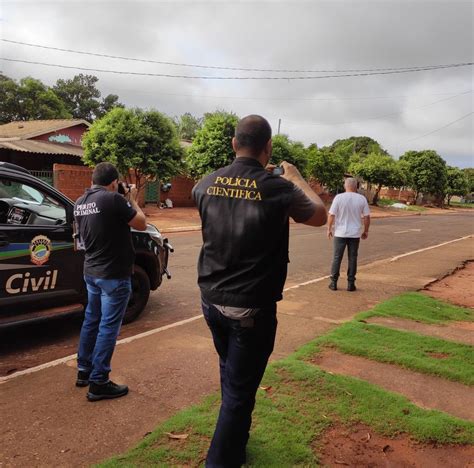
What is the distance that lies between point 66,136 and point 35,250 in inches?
936

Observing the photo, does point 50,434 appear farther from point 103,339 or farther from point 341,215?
point 341,215

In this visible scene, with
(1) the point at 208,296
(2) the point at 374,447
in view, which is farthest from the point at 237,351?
(2) the point at 374,447

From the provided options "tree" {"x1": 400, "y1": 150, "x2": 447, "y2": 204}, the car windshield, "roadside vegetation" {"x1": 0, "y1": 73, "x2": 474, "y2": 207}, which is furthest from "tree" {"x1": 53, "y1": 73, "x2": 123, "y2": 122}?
the car windshield

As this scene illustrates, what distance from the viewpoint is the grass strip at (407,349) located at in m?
4.18

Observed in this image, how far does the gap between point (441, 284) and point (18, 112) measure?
41607 mm

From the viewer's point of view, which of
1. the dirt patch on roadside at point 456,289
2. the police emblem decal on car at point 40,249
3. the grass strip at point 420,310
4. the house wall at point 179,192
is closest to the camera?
the police emblem decal on car at point 40,249

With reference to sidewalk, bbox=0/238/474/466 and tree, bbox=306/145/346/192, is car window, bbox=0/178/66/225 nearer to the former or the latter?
sidewalk, bbox=0/238/474/466

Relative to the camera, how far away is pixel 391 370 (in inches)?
164

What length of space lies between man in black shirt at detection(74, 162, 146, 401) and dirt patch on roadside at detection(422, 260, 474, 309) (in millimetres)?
5459

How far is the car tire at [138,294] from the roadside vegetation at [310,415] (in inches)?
83.2

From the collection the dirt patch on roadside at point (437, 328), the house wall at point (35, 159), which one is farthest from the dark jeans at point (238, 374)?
the house wall at point (35, 159)

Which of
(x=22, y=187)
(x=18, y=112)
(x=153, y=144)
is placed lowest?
(x=22, y=187)

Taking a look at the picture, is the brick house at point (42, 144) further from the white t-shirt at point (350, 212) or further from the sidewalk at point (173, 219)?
the white t-shirt at point (350, 212)

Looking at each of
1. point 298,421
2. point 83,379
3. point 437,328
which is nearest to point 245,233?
point 298,421
